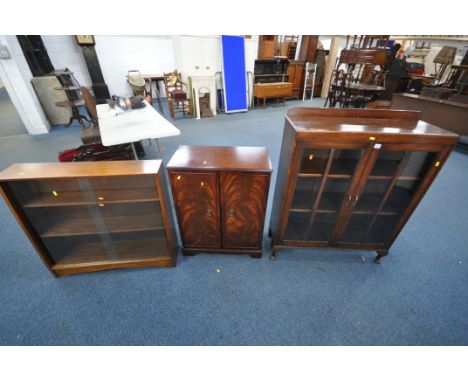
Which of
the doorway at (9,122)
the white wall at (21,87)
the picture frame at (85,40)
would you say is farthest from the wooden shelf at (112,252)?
the picture frame at (85,40)

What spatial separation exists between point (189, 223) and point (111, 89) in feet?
22.7

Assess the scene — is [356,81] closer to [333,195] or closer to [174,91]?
[174,91]

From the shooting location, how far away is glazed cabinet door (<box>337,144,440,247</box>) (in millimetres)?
1414

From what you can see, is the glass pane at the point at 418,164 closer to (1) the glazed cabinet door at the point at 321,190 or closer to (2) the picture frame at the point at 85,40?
(1) the glazed cabinet door at the point at 321,190

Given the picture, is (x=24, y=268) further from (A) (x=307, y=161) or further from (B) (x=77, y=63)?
(B) (x=77, y=63)

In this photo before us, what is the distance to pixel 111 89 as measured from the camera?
6.61 metres

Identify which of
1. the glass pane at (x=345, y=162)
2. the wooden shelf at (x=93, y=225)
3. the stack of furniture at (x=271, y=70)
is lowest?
the wooden shelf at (x=93, y=225)

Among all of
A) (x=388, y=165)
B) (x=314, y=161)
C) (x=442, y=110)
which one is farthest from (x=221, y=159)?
(x=442, y=110)

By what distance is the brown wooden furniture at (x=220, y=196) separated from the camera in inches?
58.4

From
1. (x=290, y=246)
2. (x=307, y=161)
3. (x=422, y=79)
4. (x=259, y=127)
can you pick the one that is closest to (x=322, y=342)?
(x=290, y=246)

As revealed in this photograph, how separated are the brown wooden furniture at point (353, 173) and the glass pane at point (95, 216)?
3.59ft

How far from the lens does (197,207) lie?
1.65m

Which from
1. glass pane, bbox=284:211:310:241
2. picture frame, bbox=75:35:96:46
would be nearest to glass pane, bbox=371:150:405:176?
glass pane, bbox=284:211:310:241

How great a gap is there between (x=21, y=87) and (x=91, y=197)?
448 cm
